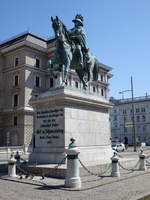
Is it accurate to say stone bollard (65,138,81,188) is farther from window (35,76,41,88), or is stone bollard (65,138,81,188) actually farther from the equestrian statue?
window (35,76,41,88)

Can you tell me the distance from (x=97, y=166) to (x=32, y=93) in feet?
140

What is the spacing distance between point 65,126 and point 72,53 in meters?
4.34

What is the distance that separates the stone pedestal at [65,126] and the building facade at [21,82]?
36.0m

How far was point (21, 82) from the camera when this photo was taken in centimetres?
5194

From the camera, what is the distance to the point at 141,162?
525 inches

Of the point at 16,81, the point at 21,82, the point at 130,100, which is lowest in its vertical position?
the point at 21,82

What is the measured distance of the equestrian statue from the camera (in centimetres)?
1317

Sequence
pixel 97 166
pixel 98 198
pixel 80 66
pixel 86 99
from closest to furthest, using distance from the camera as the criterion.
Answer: pixel 98 198 → pixel 97 166 → pixel 86 99 → pixel 80 66

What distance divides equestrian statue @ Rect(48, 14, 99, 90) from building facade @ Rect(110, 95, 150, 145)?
7168 cm

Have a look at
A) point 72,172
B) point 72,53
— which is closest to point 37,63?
point 72,53

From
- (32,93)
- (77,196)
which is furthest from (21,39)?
(77,196)

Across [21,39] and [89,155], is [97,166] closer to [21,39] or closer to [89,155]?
[89,155]

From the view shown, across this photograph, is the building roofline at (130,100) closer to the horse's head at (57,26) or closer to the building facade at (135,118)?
the building facade at (135,118)

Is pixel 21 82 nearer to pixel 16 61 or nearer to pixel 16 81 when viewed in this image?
pixel 16 81
